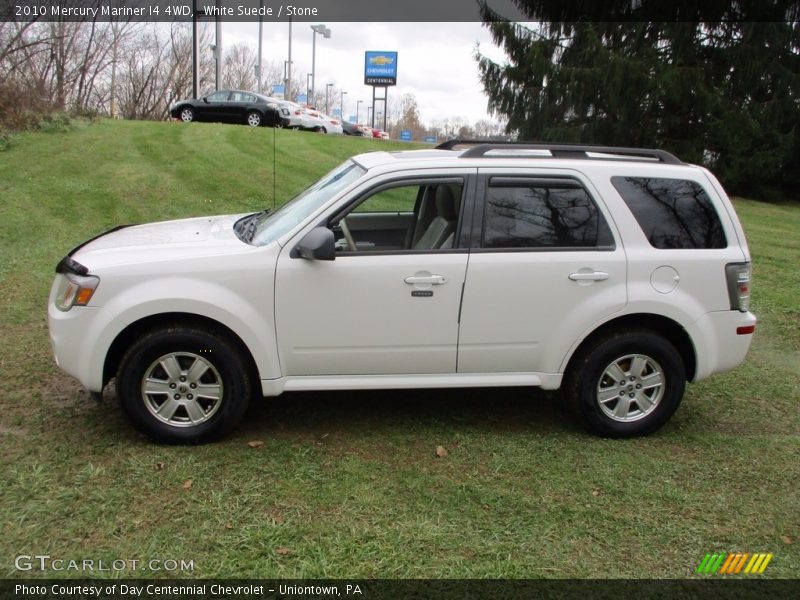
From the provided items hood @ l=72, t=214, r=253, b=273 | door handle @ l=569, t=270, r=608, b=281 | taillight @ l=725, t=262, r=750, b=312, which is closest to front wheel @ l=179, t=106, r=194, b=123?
hood @ l=72, t=214, r=253, b=273

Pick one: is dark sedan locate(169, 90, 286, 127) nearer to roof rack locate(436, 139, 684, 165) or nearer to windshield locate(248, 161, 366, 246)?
windshield locate(248, 161, 366, 246)

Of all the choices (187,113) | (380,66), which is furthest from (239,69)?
(187,113)

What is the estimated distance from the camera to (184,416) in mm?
4098

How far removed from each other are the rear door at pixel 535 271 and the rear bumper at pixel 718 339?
606 mm

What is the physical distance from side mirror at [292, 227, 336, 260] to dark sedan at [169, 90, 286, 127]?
65.1ft

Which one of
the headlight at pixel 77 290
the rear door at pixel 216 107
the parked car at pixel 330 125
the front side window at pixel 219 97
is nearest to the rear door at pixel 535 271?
the headlight at pixel 77 290

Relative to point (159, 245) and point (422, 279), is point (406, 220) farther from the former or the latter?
point (159, 245)

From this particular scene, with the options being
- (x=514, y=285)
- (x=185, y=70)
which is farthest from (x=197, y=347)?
(x=185, y=70)

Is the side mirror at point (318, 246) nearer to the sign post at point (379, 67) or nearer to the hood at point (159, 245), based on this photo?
the hood at point (159, 245)

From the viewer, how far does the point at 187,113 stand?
23516mm

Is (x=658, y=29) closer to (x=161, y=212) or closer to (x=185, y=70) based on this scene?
(x=161, y=212)

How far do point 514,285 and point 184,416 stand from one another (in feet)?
7.19

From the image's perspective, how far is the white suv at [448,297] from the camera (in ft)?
13.0

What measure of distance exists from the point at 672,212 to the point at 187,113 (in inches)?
869
